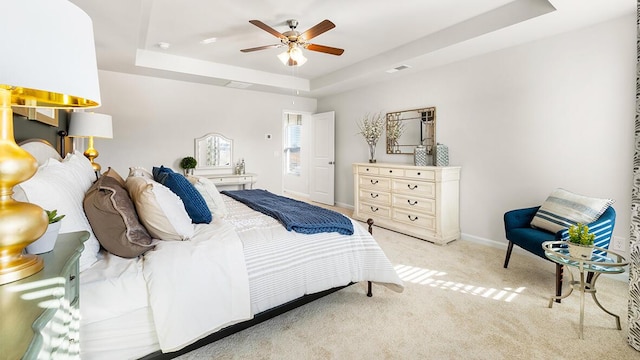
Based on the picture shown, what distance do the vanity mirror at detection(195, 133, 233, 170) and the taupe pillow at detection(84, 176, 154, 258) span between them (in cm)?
386

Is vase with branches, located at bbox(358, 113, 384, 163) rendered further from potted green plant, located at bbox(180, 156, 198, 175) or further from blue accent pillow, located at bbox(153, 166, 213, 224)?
blue accent pillow, located at bbox(153, 166, 213, 224)

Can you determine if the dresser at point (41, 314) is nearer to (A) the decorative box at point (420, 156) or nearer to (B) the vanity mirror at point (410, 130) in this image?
(A) the decorative box at point (420, 156)

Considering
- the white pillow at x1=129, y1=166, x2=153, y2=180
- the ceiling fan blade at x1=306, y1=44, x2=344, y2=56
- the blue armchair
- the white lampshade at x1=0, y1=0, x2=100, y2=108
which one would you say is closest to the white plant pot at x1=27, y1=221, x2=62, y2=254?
the white lampshade at x1=0, y1=0, x2=100, y2=108

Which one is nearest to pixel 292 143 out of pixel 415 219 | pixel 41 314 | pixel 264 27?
pixel 415 219

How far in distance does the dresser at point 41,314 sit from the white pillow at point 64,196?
37cm

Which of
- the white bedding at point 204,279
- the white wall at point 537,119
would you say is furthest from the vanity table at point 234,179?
the white bedding at point 204,279

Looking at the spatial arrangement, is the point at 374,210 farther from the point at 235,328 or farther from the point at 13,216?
the point at 13,216

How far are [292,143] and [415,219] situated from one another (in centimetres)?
500

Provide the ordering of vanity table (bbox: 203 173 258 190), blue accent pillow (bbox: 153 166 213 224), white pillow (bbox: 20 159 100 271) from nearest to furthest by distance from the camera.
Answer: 1. white pillow (bbox: 20 159 100 271)
2. blue accent pillow (bbox: 153 166 213 224)
3. vanity table (bbox: 203 173 258 190)

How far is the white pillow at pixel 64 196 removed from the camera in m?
1.22

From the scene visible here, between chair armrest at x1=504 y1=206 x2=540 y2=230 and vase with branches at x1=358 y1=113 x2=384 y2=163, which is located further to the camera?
vase with branches at x1=358 y1=113 x2=384 y2=163

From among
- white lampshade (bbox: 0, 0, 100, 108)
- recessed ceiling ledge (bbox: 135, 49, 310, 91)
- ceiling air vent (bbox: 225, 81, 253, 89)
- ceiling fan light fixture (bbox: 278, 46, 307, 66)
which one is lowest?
white lampshade (bbox: 0, 0, 100, 108)

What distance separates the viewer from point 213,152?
537 cm

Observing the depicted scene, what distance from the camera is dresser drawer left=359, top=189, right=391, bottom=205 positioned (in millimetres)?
4511
